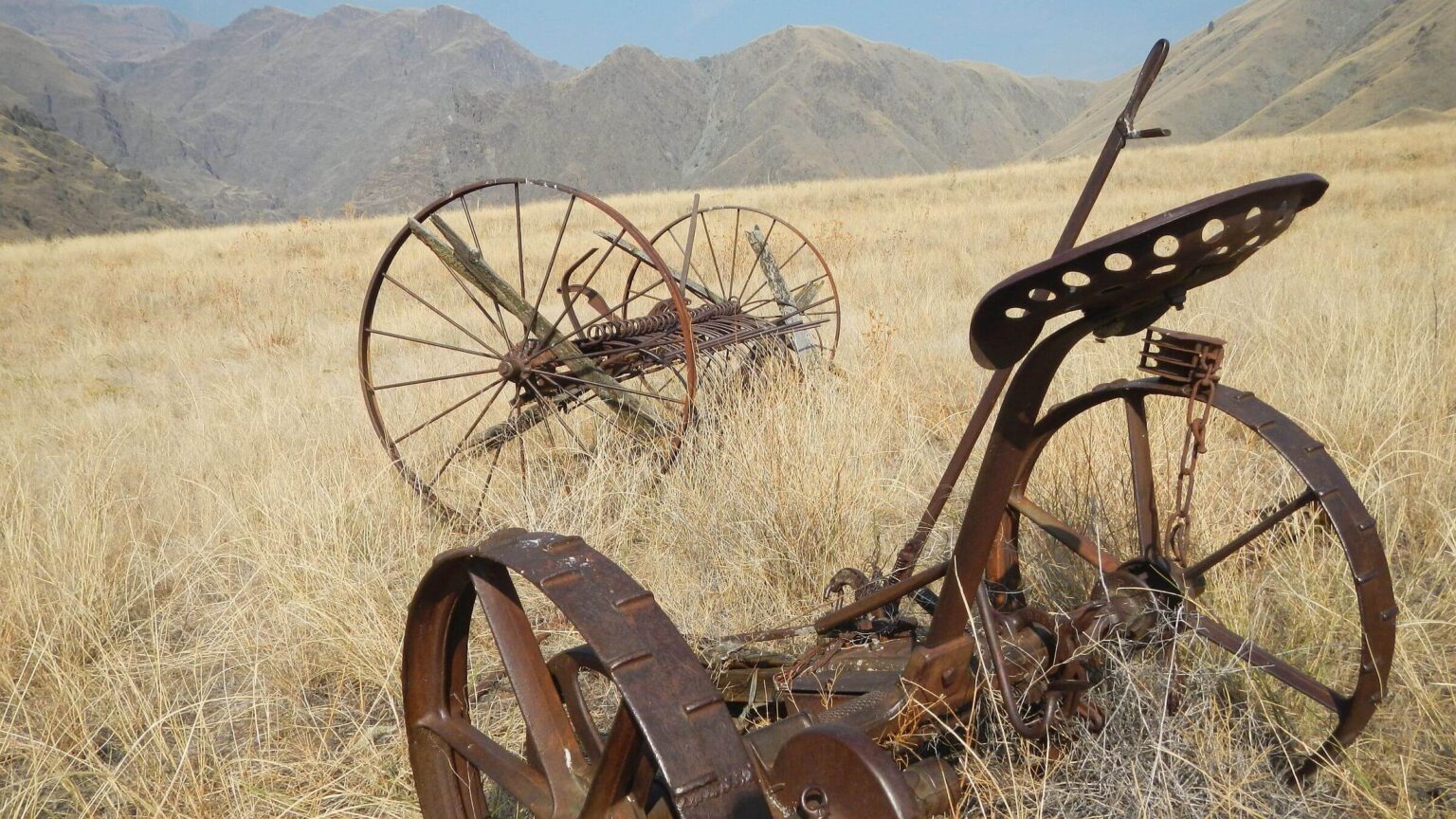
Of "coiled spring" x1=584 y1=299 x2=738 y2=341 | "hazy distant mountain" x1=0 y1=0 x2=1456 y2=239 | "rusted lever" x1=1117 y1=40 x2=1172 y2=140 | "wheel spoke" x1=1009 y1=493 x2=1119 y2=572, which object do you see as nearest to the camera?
"rusted lever" x1=1117 y1=40 x2=1172 y2=140

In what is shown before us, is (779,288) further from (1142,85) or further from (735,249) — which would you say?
(1142,85)

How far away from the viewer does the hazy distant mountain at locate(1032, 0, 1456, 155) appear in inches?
2264

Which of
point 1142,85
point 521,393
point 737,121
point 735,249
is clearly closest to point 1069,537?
point 1142,85

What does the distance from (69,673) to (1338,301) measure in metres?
6.57

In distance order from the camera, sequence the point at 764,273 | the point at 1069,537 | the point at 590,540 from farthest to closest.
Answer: the point at 764,273 → the point at 590,540 → the point at 1069,537

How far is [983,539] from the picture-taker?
4.96 feet

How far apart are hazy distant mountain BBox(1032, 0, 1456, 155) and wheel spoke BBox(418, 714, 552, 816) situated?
1572 inches

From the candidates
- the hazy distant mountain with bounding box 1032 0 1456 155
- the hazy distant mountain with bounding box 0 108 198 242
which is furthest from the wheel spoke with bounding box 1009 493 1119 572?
the hazy distant mountain with bounding box 0 108 198 242

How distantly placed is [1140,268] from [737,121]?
144 meters

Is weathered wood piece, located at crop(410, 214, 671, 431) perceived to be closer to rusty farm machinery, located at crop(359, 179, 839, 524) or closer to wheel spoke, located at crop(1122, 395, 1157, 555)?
rusty farm machinery, located at crop(359, 179, 839, 524)

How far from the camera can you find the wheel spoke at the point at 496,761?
4.88 feet

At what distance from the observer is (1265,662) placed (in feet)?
6.20

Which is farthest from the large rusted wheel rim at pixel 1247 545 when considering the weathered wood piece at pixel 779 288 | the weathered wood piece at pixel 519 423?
the weathered wood piece at pixel 519 423

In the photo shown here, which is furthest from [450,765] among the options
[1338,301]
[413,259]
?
[413,259]
